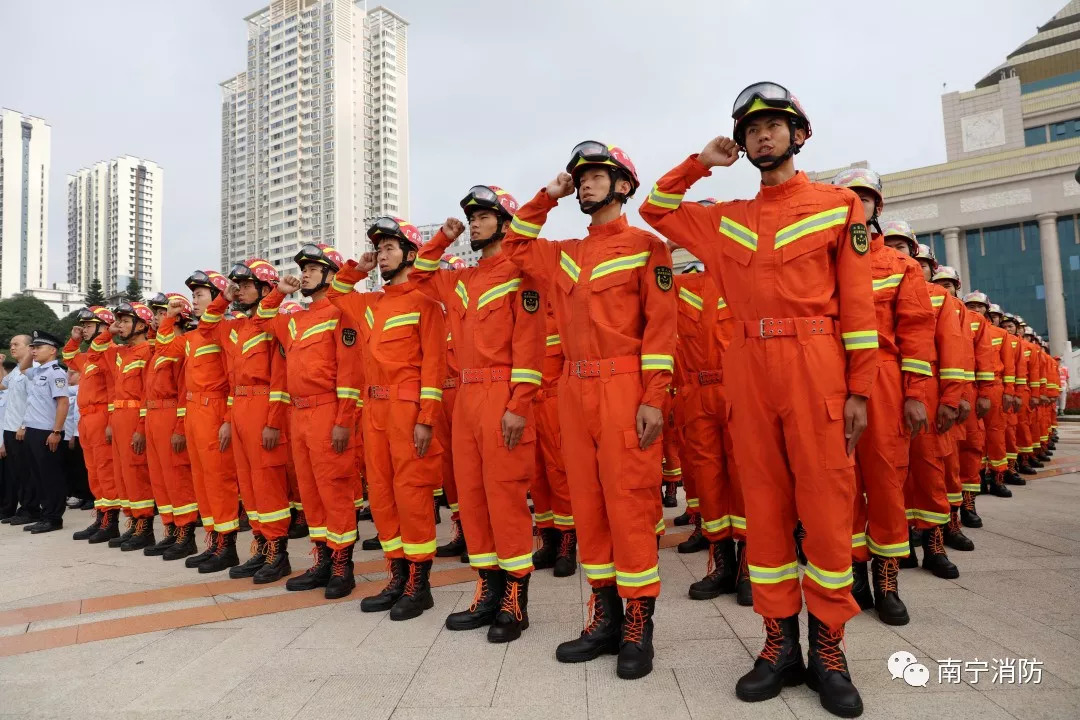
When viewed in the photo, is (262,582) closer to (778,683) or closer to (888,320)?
(778,683)

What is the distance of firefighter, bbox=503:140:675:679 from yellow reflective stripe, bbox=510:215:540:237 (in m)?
0.22

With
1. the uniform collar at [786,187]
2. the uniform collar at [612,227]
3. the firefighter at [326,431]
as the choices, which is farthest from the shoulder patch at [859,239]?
the firefighter at [326,431]

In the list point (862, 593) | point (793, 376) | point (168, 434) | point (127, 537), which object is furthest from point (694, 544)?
point (127, 537)

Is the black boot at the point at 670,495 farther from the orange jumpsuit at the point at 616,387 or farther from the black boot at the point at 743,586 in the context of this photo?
the orange jumpsuit at the point at 616,387

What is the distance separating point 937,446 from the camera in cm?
464

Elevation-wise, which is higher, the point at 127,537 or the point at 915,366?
the point at 915,366

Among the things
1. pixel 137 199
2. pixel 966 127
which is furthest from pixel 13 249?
Result: pixel 966 127

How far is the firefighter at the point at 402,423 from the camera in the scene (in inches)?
170

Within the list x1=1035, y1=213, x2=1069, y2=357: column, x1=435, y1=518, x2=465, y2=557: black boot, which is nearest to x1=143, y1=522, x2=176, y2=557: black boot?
x1=435, y1=518, x2=465, y2=557: black boot

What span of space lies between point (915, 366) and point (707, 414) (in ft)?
4.65

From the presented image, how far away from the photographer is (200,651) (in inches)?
147

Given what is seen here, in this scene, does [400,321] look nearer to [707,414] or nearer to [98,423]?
[707,414]

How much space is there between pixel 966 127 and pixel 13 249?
348ft

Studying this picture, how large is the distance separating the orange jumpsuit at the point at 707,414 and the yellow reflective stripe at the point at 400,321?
7.25ft
